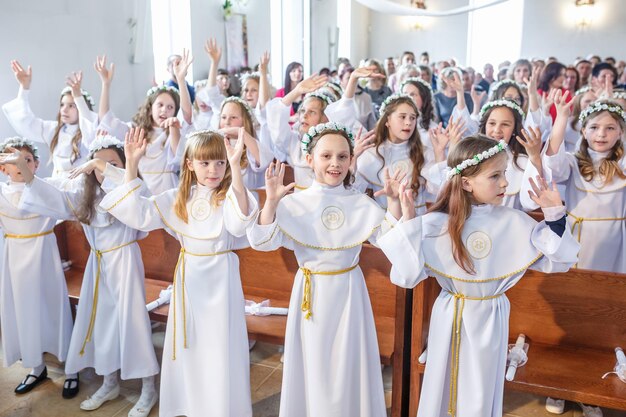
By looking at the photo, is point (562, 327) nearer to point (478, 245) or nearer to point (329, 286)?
point (478, 245)

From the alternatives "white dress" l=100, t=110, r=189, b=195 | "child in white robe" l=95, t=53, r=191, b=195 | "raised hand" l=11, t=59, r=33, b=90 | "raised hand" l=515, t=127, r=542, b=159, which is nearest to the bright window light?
"raised hand" l=11, t=59, r=33, b=90

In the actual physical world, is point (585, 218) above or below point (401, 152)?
below

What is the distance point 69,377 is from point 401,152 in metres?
2.69

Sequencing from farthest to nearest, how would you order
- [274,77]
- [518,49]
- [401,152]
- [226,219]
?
1. [518,49]
2. [274,77]
3. [401,152]
4. [226,219]

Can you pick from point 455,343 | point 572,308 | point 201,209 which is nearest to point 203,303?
point 201,209

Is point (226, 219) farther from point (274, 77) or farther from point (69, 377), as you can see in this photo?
point (274, 77)

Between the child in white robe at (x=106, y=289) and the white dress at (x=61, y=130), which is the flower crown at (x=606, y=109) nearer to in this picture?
the child in white robe at (x=106, y=289)

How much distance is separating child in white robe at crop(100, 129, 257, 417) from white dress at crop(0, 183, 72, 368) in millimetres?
942

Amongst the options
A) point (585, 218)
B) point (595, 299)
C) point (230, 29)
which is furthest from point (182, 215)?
point (230, 29)

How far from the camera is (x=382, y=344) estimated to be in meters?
3.57

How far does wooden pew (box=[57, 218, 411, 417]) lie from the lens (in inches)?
132

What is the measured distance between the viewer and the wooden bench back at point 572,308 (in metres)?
3.27

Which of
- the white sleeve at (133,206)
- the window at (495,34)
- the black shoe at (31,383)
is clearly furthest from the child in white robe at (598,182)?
the window at (495,34)

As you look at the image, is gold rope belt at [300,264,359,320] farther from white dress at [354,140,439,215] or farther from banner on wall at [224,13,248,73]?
banner on wall at [224,13,248,73]
